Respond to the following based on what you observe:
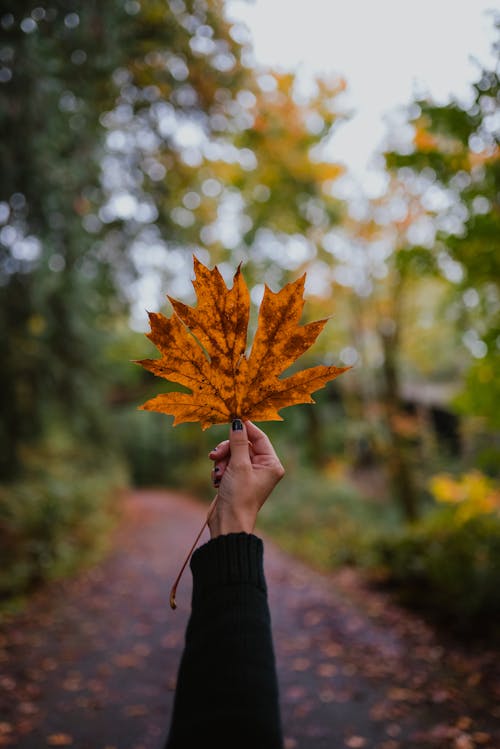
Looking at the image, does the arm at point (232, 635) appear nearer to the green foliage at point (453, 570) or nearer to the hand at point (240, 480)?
the hand at point (240, 480)

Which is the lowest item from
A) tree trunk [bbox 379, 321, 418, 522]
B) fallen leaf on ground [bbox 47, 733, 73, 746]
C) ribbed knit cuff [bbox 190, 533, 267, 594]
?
fallen leaf on ground [bbox 47, 733, 73, 746]

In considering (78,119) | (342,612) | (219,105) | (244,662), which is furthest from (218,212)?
(244,662)

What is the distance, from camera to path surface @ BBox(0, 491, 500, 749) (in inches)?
136

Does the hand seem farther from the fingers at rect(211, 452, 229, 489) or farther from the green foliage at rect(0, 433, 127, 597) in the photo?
the green foliage at rect(0, 433, 127, 597)

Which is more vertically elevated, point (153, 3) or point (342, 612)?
point (153, 3)

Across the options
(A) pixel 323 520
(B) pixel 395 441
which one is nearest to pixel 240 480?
(B) pixel 395 441

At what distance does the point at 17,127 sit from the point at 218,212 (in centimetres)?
495

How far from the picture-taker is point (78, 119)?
6379mm

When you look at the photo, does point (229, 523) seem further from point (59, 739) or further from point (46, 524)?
Answer: point (46, 524)

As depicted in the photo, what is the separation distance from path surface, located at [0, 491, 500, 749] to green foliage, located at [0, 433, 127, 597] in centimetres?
48

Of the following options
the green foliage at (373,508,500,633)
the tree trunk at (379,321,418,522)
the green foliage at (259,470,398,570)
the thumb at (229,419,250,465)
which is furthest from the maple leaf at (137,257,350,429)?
the tree trunk at (379,321,418,522)

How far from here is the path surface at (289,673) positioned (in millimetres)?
3455

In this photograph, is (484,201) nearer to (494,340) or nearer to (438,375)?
(494,340)

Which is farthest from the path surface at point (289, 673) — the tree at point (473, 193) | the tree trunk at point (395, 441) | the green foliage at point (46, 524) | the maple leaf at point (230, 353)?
the tree trunk at point (395, 441)
